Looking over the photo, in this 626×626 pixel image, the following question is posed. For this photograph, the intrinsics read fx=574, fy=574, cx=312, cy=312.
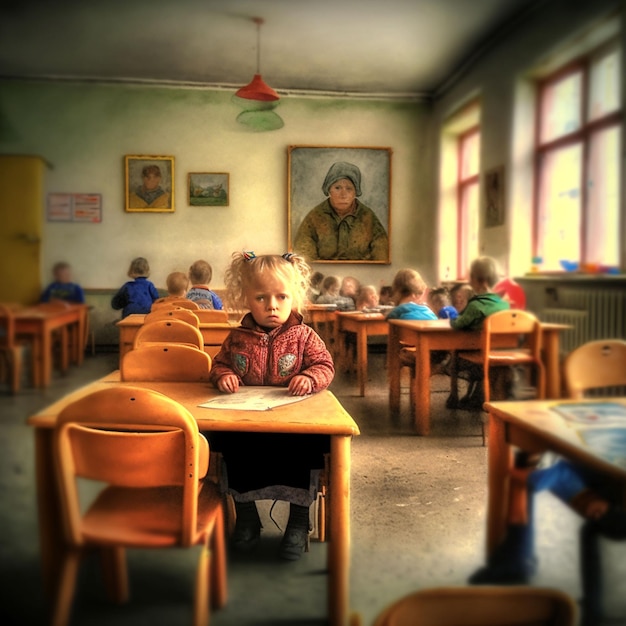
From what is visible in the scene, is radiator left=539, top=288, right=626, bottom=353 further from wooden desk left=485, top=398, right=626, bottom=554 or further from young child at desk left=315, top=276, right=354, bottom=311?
young child at desk left=315, top=276, right=354, bottom=311

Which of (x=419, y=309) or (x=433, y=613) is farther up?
(x=419, y=309)

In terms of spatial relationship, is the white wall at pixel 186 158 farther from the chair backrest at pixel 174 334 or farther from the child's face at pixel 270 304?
the chair backrest at pixel 174 334

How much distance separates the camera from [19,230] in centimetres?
55

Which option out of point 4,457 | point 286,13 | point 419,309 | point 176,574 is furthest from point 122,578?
point 286,13

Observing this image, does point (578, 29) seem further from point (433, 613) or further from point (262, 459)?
point (262, 459)

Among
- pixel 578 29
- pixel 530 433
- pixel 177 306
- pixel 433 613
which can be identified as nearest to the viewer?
pixel 433 613

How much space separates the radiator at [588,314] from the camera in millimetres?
488

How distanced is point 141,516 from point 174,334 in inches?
18.1

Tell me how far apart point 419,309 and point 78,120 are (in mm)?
419

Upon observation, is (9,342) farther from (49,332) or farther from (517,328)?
(517,328)

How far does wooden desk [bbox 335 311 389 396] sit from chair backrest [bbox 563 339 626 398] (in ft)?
0.69

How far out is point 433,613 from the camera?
0.32m

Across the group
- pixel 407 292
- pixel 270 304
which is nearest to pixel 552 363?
pixel 407 292

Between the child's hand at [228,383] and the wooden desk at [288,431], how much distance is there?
0.06 m
